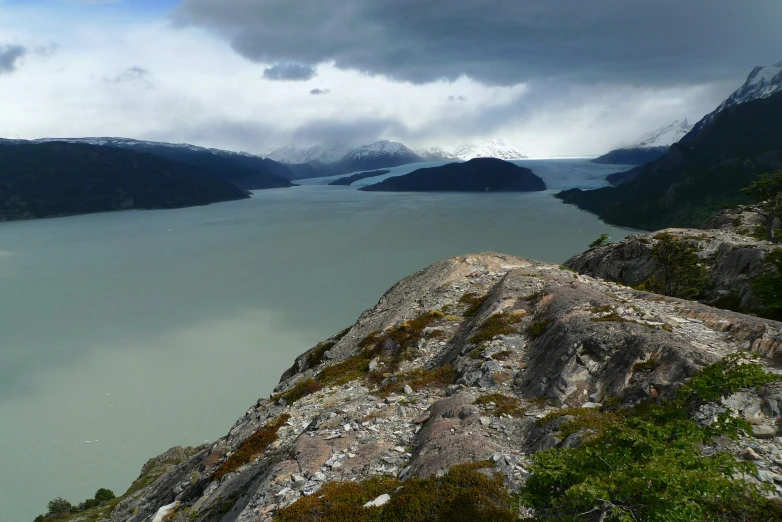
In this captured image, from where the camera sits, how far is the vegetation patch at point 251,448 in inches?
698

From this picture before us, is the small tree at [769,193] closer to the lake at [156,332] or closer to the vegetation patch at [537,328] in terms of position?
the vegetation patch at [537,328]

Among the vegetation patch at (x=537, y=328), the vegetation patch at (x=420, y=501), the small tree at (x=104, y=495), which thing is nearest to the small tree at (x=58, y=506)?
the small tree at (x=104, y=495)

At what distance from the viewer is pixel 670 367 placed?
1383 centimetres

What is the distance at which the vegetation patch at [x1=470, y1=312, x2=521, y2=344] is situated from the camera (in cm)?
2069

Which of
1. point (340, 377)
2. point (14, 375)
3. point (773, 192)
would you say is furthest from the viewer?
point (14, 375)

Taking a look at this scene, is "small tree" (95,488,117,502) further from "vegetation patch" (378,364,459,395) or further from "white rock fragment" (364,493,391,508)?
"white rock fragment" (364,493,391,508)

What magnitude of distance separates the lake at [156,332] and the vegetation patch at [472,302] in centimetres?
5221

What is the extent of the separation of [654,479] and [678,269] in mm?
38350

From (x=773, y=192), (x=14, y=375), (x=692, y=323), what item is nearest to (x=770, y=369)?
(x=692, y=323)

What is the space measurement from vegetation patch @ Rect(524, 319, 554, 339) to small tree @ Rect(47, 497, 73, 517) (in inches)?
2780

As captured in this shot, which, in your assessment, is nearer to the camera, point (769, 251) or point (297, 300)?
point (769, 251)

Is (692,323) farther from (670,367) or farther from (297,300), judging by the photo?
(297,300)

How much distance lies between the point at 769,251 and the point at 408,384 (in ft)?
100.0

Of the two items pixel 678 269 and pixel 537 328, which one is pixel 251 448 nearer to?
pixel 537 328
